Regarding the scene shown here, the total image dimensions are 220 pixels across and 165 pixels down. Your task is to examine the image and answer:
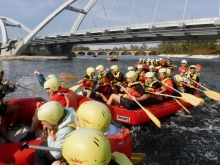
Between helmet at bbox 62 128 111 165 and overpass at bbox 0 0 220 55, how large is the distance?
2463 cm

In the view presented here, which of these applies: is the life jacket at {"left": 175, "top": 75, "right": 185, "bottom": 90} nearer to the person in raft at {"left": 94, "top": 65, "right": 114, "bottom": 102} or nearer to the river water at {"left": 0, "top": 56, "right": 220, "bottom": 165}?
the river water at {"left": 0, "top": 56, "right": 220, "bottom": 165}

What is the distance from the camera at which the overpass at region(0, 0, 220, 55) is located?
2681 centimetres

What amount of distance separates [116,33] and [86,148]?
35.2 m

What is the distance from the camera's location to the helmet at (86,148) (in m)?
2.04

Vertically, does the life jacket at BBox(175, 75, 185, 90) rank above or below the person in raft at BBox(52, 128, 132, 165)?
below

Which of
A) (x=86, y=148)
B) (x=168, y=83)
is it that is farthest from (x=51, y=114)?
(x=168, y=83)

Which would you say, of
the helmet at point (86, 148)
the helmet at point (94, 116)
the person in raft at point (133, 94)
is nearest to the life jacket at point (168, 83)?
the person in raft at point (133, 94)

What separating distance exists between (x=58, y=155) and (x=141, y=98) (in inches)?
173

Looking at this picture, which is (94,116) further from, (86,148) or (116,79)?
(116,79)

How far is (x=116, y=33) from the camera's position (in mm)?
36344

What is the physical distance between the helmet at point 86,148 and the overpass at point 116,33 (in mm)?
24634

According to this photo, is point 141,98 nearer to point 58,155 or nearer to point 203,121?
point 203,121

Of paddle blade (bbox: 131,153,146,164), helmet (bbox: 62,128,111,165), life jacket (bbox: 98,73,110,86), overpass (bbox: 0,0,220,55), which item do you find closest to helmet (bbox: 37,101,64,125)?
helmet (bbox: 62,128,111,165)

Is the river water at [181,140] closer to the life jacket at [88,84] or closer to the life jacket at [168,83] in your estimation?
the life jacket at [168,83]
